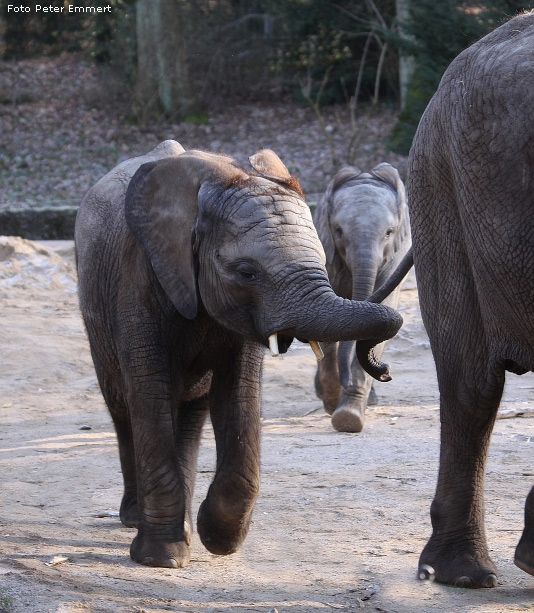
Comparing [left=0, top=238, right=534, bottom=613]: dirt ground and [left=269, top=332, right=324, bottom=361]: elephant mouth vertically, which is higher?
[left=269, top=332, right=324, bottom=361]: elephant mouth

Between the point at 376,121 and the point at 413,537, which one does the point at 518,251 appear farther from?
the point at 376,121

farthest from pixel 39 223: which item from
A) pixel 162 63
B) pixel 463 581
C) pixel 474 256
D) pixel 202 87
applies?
pixel 474 256

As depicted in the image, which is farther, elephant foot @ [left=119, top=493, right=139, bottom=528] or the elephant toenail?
elephant foot @ [left=119, top=493, right=139, bottom=528]

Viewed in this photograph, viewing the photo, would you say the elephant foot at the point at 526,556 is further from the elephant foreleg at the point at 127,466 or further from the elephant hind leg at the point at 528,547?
the elephant foreleg at the point at 127,466

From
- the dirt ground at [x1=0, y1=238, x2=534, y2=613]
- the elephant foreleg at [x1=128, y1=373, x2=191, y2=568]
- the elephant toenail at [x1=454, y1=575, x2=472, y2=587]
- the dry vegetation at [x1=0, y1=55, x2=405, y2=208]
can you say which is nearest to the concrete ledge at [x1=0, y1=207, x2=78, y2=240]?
the dry vegetation at [x1=0, y1=55, x2=405, y2=208]

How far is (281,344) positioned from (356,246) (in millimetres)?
3741

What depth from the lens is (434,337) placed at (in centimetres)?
491

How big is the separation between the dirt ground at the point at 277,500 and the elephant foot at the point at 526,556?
0.14m

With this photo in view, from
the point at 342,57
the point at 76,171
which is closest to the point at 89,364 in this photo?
the point at 76,171

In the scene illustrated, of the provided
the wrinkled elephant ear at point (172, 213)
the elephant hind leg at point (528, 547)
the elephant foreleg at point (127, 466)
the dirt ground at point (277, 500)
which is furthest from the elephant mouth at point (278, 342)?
the elephant foreleg at point (127, 466)

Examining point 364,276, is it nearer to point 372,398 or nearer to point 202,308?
point 372,398

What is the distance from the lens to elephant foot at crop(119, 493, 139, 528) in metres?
5.81

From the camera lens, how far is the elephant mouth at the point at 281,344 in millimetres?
4512

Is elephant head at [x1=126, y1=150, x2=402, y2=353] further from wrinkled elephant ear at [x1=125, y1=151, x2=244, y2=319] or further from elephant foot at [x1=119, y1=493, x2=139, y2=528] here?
elephant foot at [x1=119, y1=493, x2=139, y2=528]
